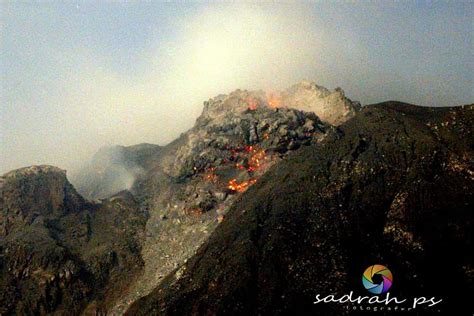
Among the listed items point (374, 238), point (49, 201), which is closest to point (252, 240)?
point (374, 238)

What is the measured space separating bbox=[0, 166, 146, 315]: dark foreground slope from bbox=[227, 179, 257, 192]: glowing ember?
25.0 m

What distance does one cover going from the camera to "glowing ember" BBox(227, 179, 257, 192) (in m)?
96.4

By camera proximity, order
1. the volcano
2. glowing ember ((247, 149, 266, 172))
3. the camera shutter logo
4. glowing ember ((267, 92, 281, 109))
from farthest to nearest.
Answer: glowing ember ((267, 92, 281, 109)), glowing ember ((247, 149, 266, 172)), the volcano, the camera shutter logo

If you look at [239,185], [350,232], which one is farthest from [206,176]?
[350,232]

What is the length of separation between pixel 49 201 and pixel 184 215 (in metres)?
39.5

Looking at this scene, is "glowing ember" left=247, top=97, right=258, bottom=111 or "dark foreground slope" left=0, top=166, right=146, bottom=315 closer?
"dark foreground slope" left=0, top=166, right=146, bottom=315

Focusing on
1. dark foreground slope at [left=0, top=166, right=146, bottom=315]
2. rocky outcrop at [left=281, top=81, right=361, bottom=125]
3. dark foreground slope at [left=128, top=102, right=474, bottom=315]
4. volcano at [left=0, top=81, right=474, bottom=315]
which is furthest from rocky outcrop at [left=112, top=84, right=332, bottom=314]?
dark foreground slope at [left=128, top=102, right=474, bottom=315]

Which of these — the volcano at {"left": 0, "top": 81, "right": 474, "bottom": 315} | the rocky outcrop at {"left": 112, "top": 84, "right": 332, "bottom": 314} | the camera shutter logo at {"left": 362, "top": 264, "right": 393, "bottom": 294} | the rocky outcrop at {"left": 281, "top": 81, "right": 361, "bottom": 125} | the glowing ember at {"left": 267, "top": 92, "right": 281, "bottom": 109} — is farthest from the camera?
the glowing ember at {"left": 267, "top": 92, "right": 281, "bottom": 109}

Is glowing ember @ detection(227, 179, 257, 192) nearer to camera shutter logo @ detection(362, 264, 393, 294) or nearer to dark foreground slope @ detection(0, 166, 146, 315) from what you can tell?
dark foreground slope @ detection(0, 166, 146, 315)

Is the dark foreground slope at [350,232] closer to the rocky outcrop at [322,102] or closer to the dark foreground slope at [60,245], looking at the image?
the dark foreground slope at [60,245]

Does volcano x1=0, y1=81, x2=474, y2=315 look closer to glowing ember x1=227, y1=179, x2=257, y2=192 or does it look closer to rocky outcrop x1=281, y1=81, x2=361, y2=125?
glowing ember x1=227, y1=179, x2=257, y2=192

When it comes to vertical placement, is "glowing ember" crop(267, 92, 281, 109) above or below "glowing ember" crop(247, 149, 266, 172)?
above

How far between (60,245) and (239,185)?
44.1 meters

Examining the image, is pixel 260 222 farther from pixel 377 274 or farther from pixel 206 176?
pixel 206 176
